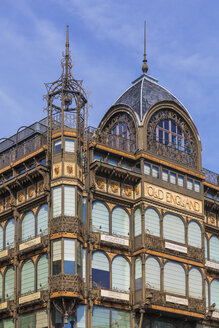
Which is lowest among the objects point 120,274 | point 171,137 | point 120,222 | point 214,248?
point 120,274

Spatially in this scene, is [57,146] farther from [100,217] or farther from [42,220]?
[100,217]

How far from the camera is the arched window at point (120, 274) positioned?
61.7 metres

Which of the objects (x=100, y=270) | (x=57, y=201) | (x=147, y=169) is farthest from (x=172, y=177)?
(x=57, y=201)

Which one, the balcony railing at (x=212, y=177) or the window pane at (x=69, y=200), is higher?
the balcony railing at (x=212, y=177)

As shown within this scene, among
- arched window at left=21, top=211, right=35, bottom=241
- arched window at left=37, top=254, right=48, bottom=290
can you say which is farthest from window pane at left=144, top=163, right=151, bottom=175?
arched window at left=37, top=254, right=48, bottom=290

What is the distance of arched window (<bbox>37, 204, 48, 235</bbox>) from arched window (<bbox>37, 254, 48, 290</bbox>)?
2.06m

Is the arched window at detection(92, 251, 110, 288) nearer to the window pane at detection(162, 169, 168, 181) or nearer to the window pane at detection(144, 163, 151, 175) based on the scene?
the window pane at detection(144, 163, 151, 175)

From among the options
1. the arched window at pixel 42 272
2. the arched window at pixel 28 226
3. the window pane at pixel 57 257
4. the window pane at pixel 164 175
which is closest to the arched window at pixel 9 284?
the arched window at pixel 28 226

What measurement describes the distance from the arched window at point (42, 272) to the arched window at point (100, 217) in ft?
14.8

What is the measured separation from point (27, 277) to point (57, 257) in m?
5.11

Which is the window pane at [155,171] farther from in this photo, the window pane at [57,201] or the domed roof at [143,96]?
the window pane at [57,201]

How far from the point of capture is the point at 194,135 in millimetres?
70375

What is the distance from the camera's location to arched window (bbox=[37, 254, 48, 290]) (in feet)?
197

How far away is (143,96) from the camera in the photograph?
6838 centimetres
